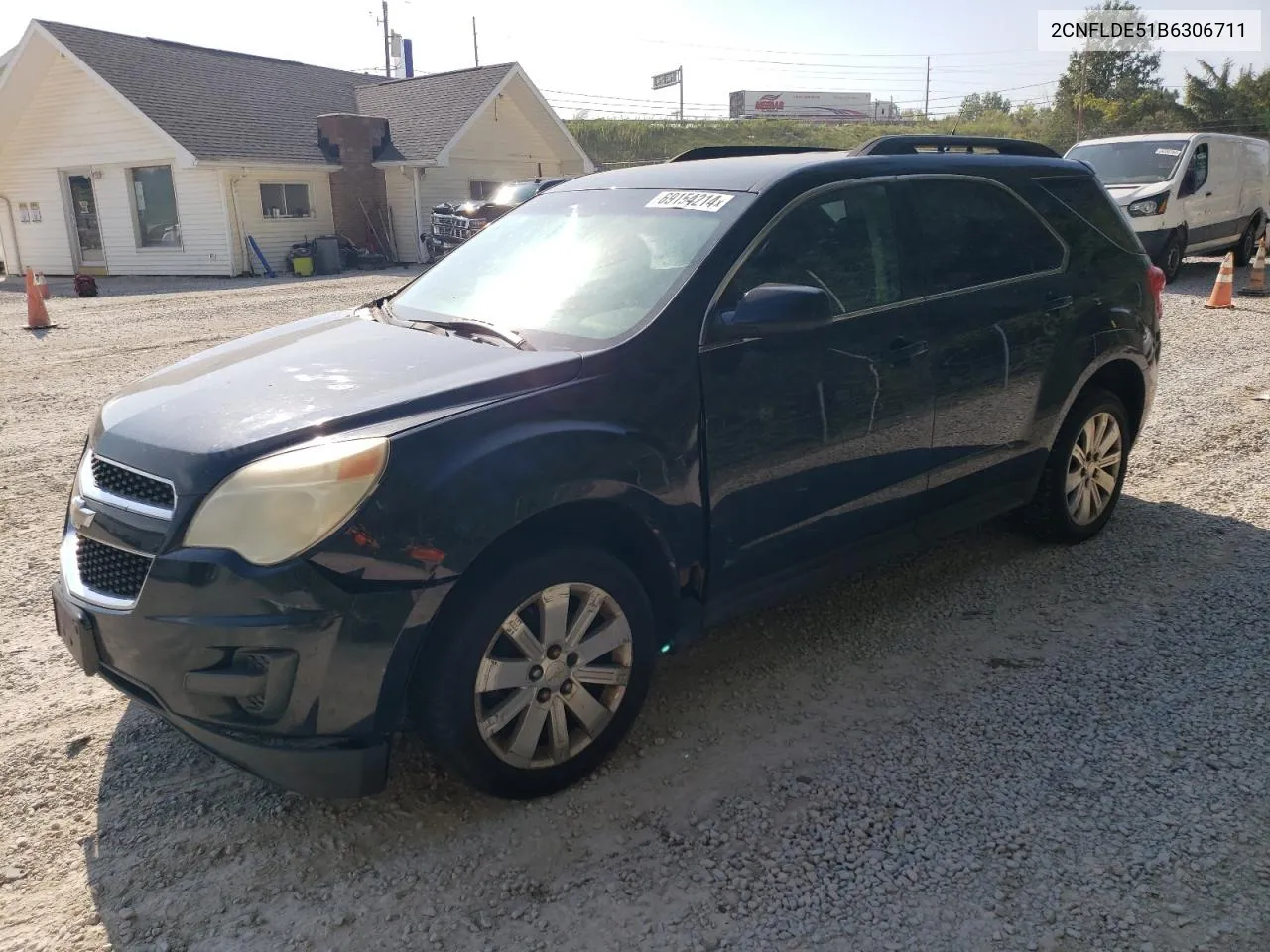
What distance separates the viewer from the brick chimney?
81.0 feet

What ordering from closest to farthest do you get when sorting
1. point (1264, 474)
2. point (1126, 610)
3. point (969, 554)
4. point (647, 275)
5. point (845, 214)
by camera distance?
point (647, 275) < point (845, 214) < point (1126, 610) < point (969, 554) < point (1264, 474)

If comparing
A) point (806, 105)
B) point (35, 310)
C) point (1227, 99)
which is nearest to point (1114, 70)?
point (1227, 99)

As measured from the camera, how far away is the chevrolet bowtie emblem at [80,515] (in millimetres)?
2871

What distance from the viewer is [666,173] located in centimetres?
396

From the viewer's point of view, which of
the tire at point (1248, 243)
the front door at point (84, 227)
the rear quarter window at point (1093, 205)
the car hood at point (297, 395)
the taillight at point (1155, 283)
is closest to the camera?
the car hood at point (297, 395)

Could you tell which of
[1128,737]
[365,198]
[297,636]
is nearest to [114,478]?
[297,636]

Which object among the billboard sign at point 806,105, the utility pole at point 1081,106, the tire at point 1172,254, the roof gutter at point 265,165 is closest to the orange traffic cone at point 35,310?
the roof gutter at point 265,165

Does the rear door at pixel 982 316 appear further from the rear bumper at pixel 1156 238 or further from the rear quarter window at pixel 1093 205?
the rear bumper at pixel 1156 238

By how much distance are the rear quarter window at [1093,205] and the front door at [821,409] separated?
1.26m

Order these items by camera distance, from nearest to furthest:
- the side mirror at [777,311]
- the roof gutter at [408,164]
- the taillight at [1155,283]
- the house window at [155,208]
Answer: the side mirror at [777,311] < the taillight at [1155,283] < the house window at [155,208] < the roof gutter at [408,164]

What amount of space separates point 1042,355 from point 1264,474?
2.60m

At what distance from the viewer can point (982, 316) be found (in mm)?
4051

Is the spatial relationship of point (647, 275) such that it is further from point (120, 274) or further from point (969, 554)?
point (120, 274)

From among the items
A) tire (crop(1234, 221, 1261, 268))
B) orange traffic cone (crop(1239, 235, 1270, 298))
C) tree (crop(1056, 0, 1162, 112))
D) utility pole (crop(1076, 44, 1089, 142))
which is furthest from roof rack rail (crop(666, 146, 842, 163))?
tree (crop(1056, 0, 1162, 112))
